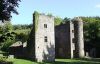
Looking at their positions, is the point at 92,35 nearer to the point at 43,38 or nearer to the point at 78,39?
the point at 78,39

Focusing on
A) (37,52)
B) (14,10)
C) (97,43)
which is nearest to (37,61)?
(37,52)

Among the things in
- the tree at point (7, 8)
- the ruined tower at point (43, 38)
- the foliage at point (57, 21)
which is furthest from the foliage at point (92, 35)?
the tree at point (7, 8)

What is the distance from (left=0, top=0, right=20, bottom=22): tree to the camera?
70.9 ft

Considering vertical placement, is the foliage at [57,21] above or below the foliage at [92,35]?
above

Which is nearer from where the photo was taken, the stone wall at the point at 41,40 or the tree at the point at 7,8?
the tree at the point at 7,8

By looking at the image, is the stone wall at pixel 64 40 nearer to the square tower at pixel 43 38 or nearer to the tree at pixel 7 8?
the square tower at pixel 43 38

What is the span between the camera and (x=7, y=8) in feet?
75.5

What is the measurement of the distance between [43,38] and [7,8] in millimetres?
31198

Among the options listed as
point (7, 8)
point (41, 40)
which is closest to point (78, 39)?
point (41, 40)

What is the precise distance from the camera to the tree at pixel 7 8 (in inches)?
851

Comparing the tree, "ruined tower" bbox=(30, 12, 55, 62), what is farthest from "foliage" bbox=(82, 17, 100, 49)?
the tree

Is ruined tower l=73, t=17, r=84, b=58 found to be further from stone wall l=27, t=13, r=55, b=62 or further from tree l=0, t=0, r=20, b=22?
tree l=0, t=0, r=20, b=22

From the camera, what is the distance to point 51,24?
55.3 m

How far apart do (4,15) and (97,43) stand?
5110cm
